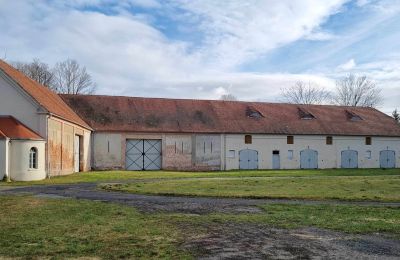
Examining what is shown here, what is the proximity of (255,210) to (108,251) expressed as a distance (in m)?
6.19

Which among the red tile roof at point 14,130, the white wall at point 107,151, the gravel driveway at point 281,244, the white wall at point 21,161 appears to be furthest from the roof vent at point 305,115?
the gravel driveway at point 281,244

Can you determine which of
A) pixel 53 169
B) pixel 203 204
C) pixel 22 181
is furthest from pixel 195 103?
pixel 203 204

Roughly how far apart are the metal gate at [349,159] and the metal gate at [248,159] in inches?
354

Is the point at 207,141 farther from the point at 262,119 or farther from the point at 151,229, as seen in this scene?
the point at 151,229

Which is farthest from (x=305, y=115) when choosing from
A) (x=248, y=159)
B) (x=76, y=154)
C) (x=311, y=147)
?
(x=76, y=154)

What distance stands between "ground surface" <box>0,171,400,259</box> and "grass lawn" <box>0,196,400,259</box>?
0.02 m

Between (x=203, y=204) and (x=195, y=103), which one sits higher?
(x=195, y=103)

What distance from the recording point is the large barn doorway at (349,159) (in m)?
44.4

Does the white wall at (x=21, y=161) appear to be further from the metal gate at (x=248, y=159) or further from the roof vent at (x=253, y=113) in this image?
the roof vent at (x=253, y=113)

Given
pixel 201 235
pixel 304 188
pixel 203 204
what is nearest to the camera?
pixel 201 235

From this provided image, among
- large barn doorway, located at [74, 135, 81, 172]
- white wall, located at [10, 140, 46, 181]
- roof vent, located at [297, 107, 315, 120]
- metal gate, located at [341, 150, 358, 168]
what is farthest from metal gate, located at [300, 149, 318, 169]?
white wall, located at [10, 140, 46, 181]

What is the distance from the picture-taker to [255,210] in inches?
516

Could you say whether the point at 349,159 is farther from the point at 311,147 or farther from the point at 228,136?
the point at 228,136

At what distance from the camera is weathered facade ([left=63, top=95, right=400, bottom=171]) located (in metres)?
38.9
